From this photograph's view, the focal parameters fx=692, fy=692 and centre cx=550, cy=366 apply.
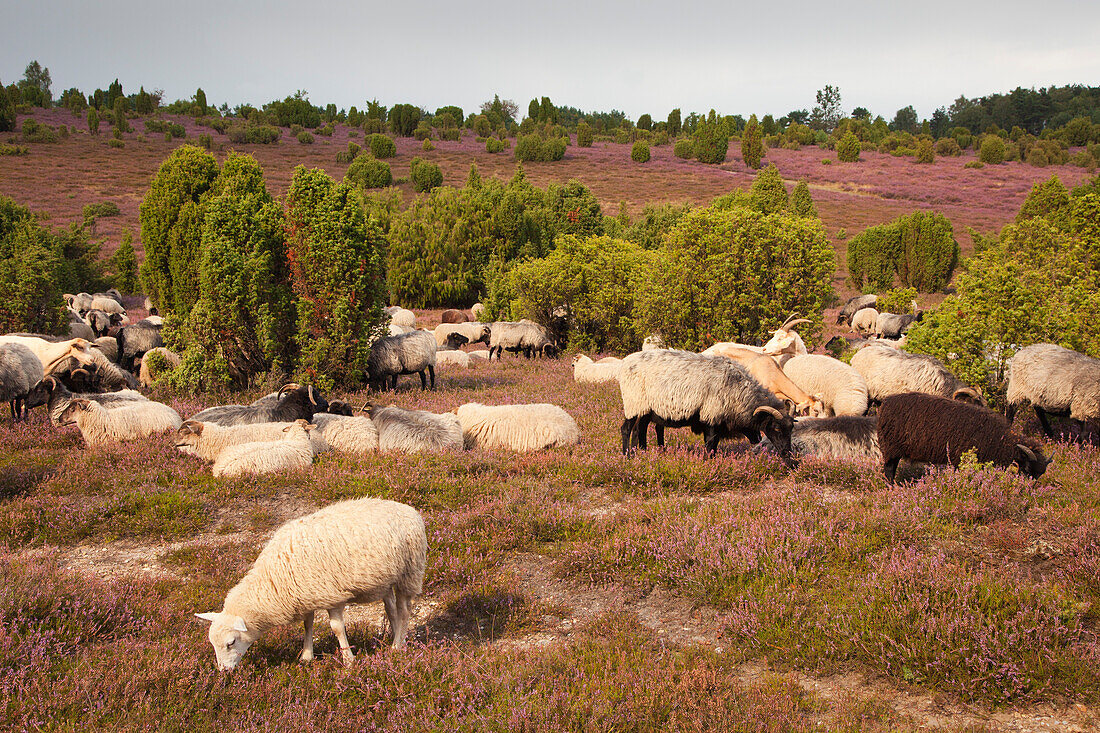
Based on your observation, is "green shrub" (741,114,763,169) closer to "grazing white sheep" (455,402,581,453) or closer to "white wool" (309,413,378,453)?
"grazing white sheep" (455,402,581,453)

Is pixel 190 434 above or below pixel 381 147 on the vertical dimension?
below

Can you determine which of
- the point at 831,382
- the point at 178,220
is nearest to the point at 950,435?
the point at 831,382

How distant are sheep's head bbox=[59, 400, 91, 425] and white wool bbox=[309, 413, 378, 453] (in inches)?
133

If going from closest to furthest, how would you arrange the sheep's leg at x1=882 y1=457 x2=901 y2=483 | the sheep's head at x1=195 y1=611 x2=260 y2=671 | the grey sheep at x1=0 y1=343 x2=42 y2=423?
the sheep's head at x1=195 y1=611 x2=260 y2=671 → the sheep's leg at x1=882 y1=457 x2=901 y2=483 → the grey sheep at x1=0 y1=343 x2=42 y2=423

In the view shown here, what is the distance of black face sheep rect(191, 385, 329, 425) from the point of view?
10.6 meters

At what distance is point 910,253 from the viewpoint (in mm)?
37094

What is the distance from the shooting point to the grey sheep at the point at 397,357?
1492 centimetres

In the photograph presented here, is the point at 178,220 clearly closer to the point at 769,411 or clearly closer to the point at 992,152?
the point at 769,411

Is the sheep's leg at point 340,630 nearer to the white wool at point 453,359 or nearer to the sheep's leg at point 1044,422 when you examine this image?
the sheep's leg at point 1044,422

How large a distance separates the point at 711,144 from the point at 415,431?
81.2 metres

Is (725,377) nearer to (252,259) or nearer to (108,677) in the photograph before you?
(108,677)

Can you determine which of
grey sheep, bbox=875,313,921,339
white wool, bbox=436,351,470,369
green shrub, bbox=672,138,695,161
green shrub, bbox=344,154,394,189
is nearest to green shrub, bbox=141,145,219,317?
white wool, bbox=436,351,470,369

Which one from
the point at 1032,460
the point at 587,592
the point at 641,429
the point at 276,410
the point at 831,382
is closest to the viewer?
the point at 587,592

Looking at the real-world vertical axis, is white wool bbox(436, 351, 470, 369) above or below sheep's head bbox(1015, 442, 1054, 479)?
below
